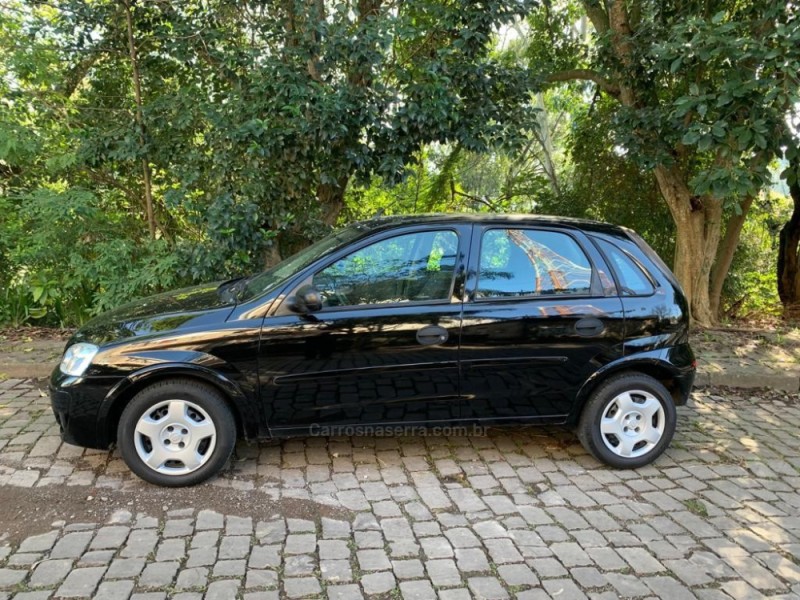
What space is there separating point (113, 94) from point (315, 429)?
17.7 feet

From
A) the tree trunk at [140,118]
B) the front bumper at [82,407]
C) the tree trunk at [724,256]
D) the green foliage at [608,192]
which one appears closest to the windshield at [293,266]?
the front bumper at [82,407]

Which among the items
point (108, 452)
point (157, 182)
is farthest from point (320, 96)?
point (108, 452)

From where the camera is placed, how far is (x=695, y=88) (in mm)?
5082

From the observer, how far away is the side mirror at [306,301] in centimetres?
345

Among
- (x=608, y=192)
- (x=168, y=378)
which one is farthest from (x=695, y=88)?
(x=168, y=378)

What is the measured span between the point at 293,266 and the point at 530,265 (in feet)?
5.17

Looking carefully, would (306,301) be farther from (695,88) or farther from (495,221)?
(695,88)

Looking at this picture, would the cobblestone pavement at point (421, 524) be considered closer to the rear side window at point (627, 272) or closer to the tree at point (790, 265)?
the rear side window at point (627, 272)

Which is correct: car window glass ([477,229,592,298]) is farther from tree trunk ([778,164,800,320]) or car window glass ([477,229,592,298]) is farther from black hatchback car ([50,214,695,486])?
tree trunk ([778,164,800,320])

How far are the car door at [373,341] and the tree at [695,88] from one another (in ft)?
9.24

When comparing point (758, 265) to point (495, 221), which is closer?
point (495, 221)

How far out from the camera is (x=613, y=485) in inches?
147

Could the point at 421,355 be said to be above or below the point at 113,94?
below

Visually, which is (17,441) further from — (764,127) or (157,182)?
(764,127)
